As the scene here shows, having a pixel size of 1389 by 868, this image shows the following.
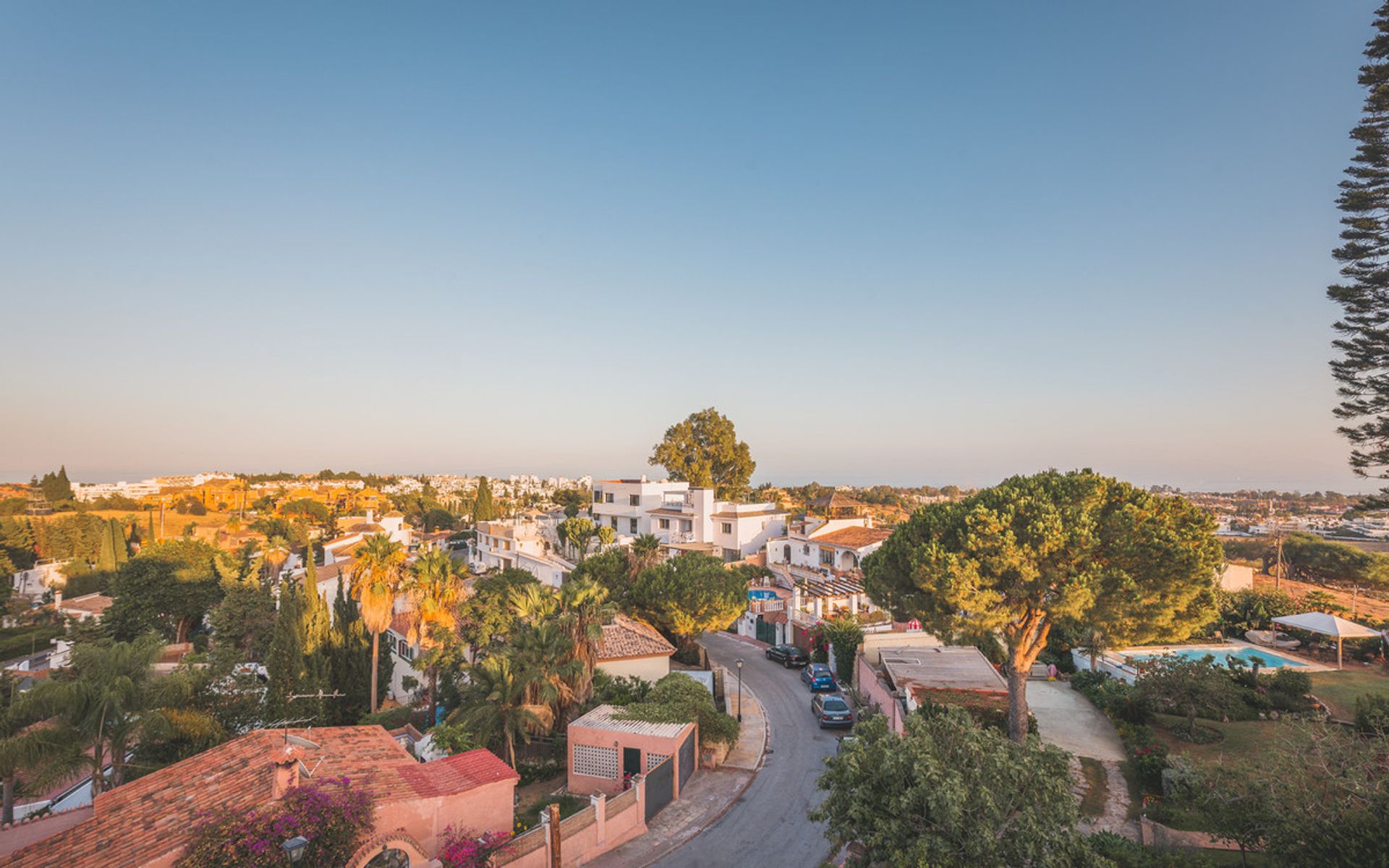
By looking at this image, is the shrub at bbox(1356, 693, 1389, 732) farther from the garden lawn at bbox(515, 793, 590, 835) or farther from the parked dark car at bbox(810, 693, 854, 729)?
the garden lawn at bbox(515, 793, 590, 835)

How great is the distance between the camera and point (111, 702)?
17.8m

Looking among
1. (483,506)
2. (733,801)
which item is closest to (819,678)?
(733,801)

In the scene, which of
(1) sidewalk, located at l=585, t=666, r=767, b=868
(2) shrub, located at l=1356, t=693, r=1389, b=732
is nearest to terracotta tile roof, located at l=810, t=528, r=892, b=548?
(1) sidewalk, located at l=585, t=666, r=767, b=868

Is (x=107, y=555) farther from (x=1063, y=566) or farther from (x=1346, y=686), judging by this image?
(x=1346, y=686)

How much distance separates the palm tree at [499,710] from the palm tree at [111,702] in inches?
345

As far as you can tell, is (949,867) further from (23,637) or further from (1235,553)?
(1235,553)

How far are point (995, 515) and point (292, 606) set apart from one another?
92.7 ft

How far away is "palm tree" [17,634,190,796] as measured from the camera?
57.4 ft

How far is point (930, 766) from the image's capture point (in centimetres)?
1038

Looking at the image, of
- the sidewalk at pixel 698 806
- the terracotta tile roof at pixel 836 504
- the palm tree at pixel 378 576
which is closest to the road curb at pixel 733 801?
the sidewalk at pixel 698 806

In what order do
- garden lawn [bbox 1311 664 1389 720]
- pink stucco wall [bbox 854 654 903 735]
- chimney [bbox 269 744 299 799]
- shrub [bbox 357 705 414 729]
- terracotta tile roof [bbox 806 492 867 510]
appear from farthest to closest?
terracotta tile roof [bbox 806 492 867 510] < shrub [bbox 357 705 414 729] < pink stucco wall [bbox 854 654 903 735] < garden lawn [bbox 1311 664 1389 720] < chimney [bbox 269 744 299 799]

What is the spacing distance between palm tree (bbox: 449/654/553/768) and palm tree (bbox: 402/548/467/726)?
5.03 meters

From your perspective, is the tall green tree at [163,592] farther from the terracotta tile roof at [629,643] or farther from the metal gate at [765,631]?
the metal gate at [765,631]

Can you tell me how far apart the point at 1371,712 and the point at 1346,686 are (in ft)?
24.9
